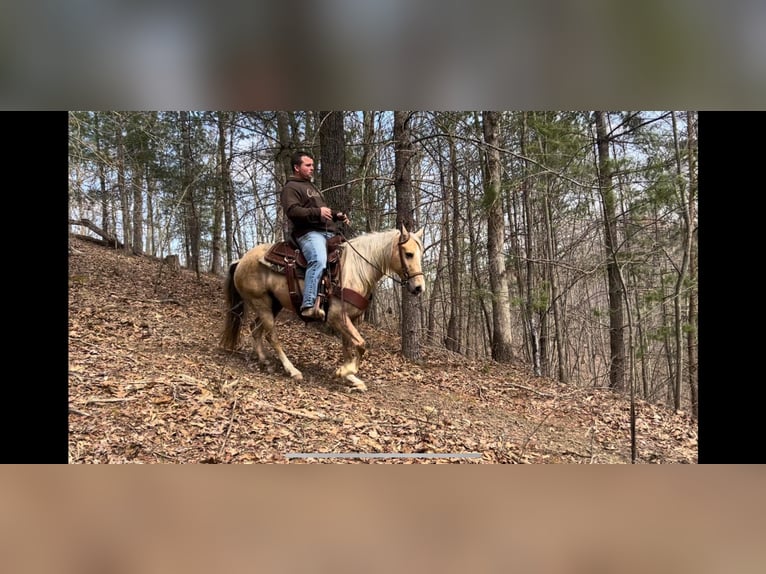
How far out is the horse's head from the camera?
10.1ft

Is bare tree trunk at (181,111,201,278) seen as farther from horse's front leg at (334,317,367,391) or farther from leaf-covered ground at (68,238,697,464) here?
horse's front leg at (334,317,367,391)

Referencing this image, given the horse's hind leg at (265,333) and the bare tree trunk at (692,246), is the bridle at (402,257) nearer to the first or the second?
the horse's hind leg at (265,333)

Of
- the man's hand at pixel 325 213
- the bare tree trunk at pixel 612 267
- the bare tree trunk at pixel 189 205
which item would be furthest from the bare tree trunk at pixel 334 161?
the bare tree trunk at pixel 612 267

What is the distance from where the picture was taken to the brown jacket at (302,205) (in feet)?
10.0

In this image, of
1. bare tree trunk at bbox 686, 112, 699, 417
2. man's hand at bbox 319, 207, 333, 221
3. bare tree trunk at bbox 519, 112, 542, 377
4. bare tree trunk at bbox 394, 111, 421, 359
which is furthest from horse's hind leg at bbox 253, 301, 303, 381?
bare tree trunk at bbox 686, 112, 699, 417

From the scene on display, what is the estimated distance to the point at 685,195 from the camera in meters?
3.04

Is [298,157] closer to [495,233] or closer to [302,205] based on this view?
[302,205]

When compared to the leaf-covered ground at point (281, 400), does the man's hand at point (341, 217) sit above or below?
above

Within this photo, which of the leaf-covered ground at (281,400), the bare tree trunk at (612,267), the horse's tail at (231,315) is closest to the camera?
the leaf-covered ground at (281,400)

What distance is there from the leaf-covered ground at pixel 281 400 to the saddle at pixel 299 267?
0.29 m

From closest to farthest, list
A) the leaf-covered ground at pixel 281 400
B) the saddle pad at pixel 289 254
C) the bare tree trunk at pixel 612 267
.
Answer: the leaf-covered ground at pixel 281 400 → the bare tree trunk at pixel 612 267 → the saddle pad at pixel 289 254
